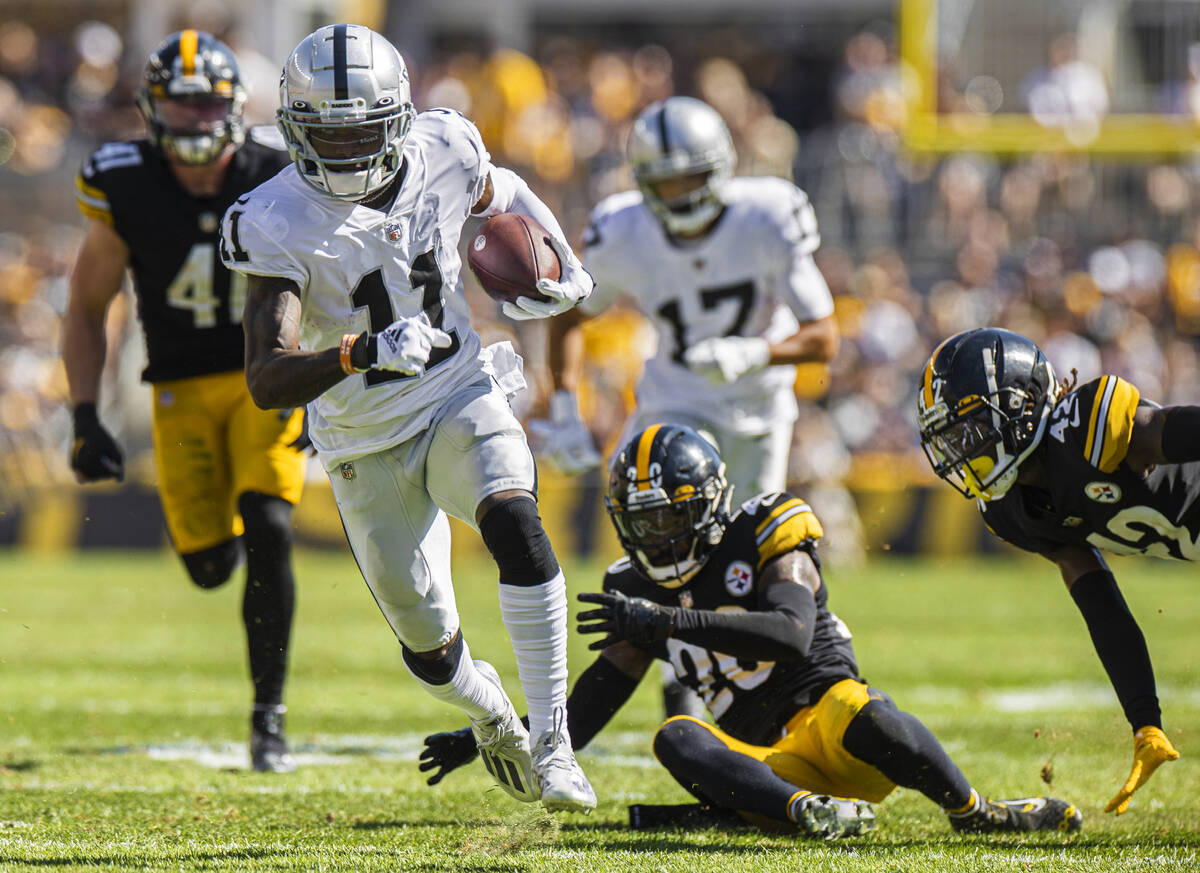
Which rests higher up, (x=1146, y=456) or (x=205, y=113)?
(x=205, y=113)

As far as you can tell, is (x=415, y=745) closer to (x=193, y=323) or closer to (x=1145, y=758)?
(x=193, y=323)

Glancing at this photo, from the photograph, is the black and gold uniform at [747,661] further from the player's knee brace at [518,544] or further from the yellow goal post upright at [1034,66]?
the yellow goal post upright at [1034,66]

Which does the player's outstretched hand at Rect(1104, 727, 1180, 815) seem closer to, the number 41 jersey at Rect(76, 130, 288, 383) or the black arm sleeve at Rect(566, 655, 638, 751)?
the black arm sleeve at Rect(566, 655, 638, 751)

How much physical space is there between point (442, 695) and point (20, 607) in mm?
6436

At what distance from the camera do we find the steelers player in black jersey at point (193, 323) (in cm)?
537

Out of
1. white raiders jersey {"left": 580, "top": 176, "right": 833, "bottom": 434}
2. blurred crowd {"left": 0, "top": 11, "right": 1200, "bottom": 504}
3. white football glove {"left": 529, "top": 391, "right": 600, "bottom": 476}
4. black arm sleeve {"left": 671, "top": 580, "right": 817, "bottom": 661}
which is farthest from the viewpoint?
blurred crowd {"left": 0, "top": 11, "right": 1200, "bottom": 504}

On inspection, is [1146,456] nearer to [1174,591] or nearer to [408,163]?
[408,163]

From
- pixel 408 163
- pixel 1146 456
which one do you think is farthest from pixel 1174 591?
pixel 408 163

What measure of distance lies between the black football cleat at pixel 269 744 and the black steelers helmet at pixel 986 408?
2493mm

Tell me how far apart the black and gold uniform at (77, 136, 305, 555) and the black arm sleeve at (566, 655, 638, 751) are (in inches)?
63.2

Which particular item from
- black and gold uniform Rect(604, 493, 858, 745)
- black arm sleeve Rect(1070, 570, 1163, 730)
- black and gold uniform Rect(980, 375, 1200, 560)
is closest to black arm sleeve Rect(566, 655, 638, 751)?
black and gold uniform Rect(604, 493, 858, 745)

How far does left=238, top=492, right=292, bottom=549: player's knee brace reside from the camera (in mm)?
5293

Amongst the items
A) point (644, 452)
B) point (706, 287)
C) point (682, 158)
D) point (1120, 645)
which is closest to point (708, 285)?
point (706, 287)

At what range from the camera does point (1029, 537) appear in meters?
4.15
